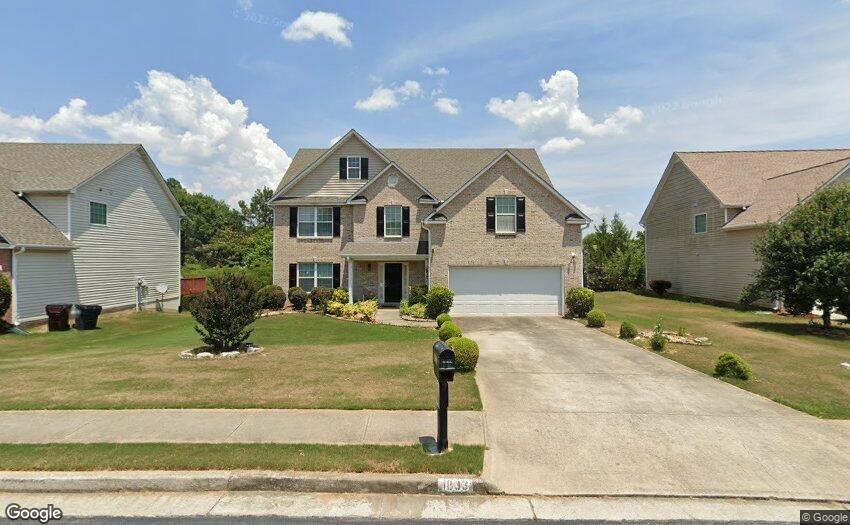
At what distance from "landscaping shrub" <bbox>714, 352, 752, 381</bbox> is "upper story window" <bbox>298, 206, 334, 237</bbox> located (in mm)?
19331

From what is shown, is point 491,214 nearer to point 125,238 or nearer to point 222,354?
point 222,354

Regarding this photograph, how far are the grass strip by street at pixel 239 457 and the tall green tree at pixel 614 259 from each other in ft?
113

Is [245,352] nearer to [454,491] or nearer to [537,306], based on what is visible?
[454,491]

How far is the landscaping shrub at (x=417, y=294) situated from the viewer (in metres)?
21.3

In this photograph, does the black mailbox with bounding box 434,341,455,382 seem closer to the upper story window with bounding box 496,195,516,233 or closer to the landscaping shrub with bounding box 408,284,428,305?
the upper story window with bounding box 496,195,516,233

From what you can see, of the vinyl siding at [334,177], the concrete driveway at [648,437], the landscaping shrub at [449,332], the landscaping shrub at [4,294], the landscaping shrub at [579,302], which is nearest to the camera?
the concrete driveway at [648,437]

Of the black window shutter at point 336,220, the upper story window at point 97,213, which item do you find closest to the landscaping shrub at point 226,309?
the black window shutter at point 336,220

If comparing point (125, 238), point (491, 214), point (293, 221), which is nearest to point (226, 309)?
point (491, 214)

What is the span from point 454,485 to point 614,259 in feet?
118

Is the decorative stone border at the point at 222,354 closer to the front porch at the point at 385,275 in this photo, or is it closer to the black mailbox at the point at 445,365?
the black mailbox at the point at 445,365

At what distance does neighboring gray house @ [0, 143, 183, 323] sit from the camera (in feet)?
58.6

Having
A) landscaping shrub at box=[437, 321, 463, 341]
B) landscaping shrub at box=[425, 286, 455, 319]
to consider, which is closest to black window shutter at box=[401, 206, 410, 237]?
landscaping shrub at box=[425, 286, 455, 319]

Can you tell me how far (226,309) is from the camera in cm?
1145

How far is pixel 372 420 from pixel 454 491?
2.20 meters
